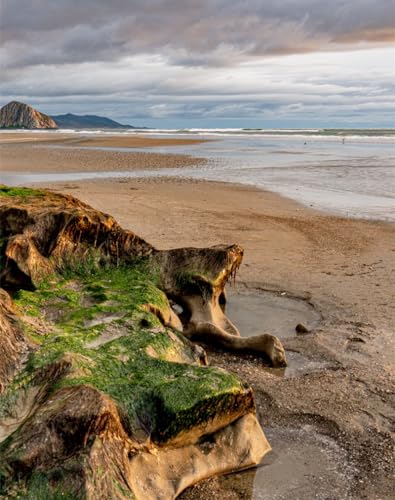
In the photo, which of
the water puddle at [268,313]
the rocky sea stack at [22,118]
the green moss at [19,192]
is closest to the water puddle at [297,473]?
the water puddle at [268,313]

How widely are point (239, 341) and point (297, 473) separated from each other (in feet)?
7.10

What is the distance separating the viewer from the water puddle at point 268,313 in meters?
7.16

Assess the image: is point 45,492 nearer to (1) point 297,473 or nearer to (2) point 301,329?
(1) point 297,473

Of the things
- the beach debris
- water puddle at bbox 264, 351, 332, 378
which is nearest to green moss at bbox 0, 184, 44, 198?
the beach debris

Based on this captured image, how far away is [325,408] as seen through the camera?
16.9 feet

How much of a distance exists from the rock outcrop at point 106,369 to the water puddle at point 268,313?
0.47 metres

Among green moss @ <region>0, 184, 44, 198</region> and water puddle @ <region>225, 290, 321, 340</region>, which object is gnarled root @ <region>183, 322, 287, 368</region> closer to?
water puddle @ <region>225, 290, 321, 340</region>

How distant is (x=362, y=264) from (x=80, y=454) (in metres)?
7.37

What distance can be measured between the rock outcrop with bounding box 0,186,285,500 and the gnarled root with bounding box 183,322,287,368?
0.02 m

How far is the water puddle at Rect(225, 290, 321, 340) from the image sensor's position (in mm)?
7160

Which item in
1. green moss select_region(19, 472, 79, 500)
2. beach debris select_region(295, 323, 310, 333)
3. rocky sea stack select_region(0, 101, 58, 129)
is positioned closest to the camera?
green moss select_region(19, 472, 79, 500)

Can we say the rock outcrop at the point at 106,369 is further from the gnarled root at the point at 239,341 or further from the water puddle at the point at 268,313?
the water puddle at the point at 268,313

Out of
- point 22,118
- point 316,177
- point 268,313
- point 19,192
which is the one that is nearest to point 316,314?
point 268,313

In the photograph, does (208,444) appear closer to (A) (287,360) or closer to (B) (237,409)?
(B) (237,409)
